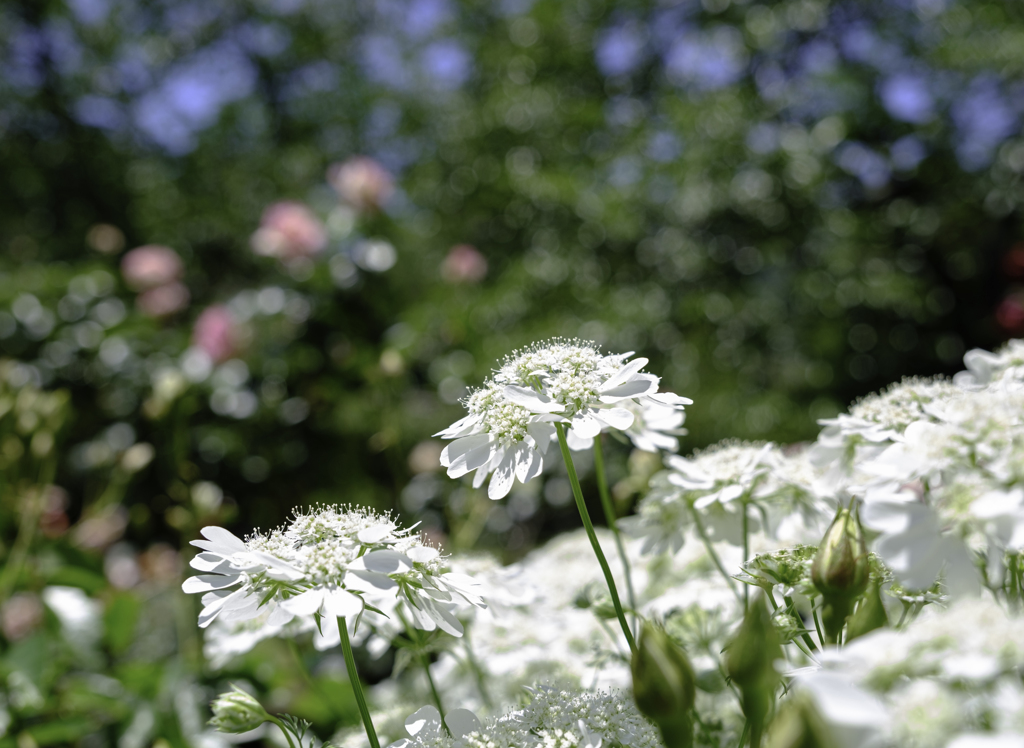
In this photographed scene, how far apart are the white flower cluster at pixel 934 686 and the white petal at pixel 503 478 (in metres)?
0.29

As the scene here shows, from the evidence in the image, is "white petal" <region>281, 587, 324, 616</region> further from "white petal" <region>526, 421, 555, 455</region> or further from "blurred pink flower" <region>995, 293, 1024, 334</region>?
"blurred pink flower" <region>995, 293, 1024, 334</region>

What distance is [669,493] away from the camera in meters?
0.78

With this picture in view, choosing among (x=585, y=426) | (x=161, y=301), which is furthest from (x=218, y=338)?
(x=585, y=426)

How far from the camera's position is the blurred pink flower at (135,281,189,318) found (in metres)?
2.49

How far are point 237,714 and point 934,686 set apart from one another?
1.54ft

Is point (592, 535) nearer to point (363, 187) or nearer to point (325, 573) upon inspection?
point (325, 573)

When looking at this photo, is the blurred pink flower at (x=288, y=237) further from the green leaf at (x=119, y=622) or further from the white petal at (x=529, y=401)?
the white petal at (x=529, y=401)

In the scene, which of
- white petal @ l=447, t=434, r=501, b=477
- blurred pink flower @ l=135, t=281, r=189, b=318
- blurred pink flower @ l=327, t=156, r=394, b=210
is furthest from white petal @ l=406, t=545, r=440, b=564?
blurred pink flower @ l=135, t=281, r=189, b=318

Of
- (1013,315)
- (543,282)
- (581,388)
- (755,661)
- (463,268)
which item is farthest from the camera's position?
(1013,315)

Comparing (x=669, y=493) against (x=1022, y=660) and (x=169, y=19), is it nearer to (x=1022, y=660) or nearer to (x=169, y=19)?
(x=1022, y=660)

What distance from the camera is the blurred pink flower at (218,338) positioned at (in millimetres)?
2135

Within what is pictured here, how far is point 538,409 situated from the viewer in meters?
0.58

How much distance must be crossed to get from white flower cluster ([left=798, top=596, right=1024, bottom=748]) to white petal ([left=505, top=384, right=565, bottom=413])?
27cm

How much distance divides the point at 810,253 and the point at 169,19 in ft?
17.5
